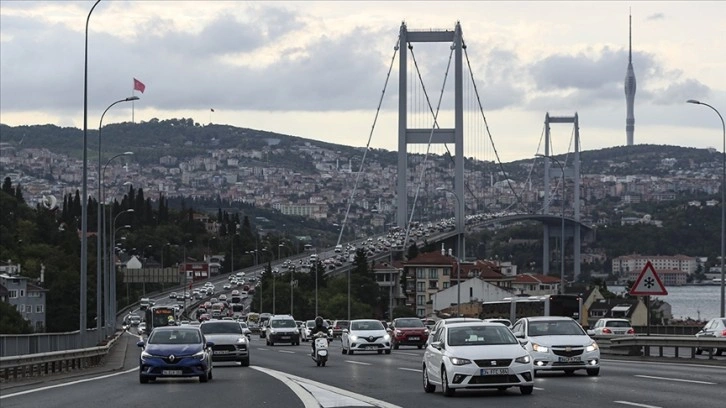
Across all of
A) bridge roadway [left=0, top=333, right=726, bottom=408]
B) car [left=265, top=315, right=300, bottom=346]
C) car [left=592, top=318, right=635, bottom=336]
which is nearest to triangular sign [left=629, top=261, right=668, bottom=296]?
bridge roadway [left=0, top=333, right=726, bottom=408]

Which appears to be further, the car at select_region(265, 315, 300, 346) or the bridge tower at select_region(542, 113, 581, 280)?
the bridge tower at select_region(542, 113, 581, 280)

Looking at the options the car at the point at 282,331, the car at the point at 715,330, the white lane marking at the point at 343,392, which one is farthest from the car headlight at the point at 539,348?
the car at the point at 282,331

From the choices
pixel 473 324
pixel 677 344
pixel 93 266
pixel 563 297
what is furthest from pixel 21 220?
pixel 473 324

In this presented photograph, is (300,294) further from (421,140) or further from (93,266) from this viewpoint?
(93,266)

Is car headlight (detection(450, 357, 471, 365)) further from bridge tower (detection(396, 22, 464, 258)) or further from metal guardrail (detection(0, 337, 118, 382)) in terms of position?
bridge tower (detection(396, 22, 464, 258))

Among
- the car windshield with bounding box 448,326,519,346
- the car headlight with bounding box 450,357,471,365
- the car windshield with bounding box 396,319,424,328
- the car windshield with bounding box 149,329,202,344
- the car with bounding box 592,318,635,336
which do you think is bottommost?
the car with bounding box 592,318,635,336

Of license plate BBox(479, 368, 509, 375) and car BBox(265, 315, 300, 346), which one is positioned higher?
license plate BBox(479, 368, 509, 375)
